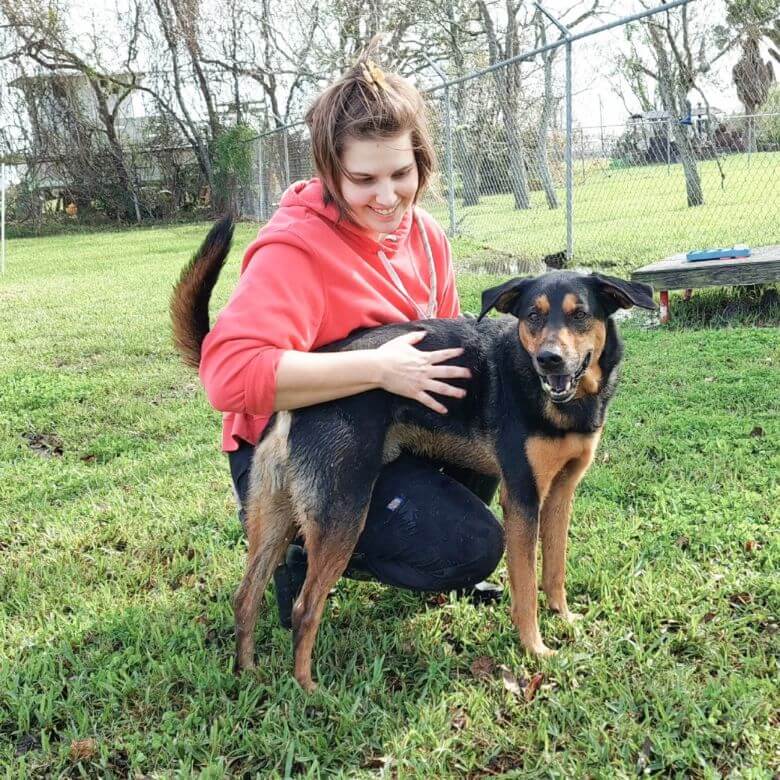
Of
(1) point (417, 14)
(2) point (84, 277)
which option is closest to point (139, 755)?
(2) point (84, 277)

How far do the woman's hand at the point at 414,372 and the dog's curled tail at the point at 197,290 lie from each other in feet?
2.23

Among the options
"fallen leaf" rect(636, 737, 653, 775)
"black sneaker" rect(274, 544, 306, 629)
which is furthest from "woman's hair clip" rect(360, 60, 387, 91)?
"fallen leaf" rect(636, 737, 653, 775)

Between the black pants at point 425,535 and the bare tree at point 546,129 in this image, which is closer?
the black pants at point 425,535

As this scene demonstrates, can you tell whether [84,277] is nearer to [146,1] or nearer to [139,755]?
[139,755]

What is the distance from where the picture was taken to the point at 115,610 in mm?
3037

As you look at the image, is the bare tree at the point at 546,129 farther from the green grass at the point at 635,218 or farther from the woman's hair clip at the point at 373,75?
the woman's hair clip at the point at 373,75

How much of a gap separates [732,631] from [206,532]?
228 cm

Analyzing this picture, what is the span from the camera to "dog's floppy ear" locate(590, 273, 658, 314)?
2588 mm

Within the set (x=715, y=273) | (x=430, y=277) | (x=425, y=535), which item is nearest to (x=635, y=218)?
(x=715, y=273)

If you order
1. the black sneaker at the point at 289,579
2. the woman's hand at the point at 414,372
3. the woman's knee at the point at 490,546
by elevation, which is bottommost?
the black sneaker at the point at 289,579

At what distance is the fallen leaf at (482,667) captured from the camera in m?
2.57

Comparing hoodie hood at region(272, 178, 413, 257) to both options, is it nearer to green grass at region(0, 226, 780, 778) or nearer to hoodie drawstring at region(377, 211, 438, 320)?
hoodie drawstring at region(377, 211, 438, 320)

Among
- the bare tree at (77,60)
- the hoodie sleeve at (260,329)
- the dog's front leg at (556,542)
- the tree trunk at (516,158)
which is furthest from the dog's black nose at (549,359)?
the bare tree at (77,60)

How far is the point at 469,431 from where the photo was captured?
272 cm
